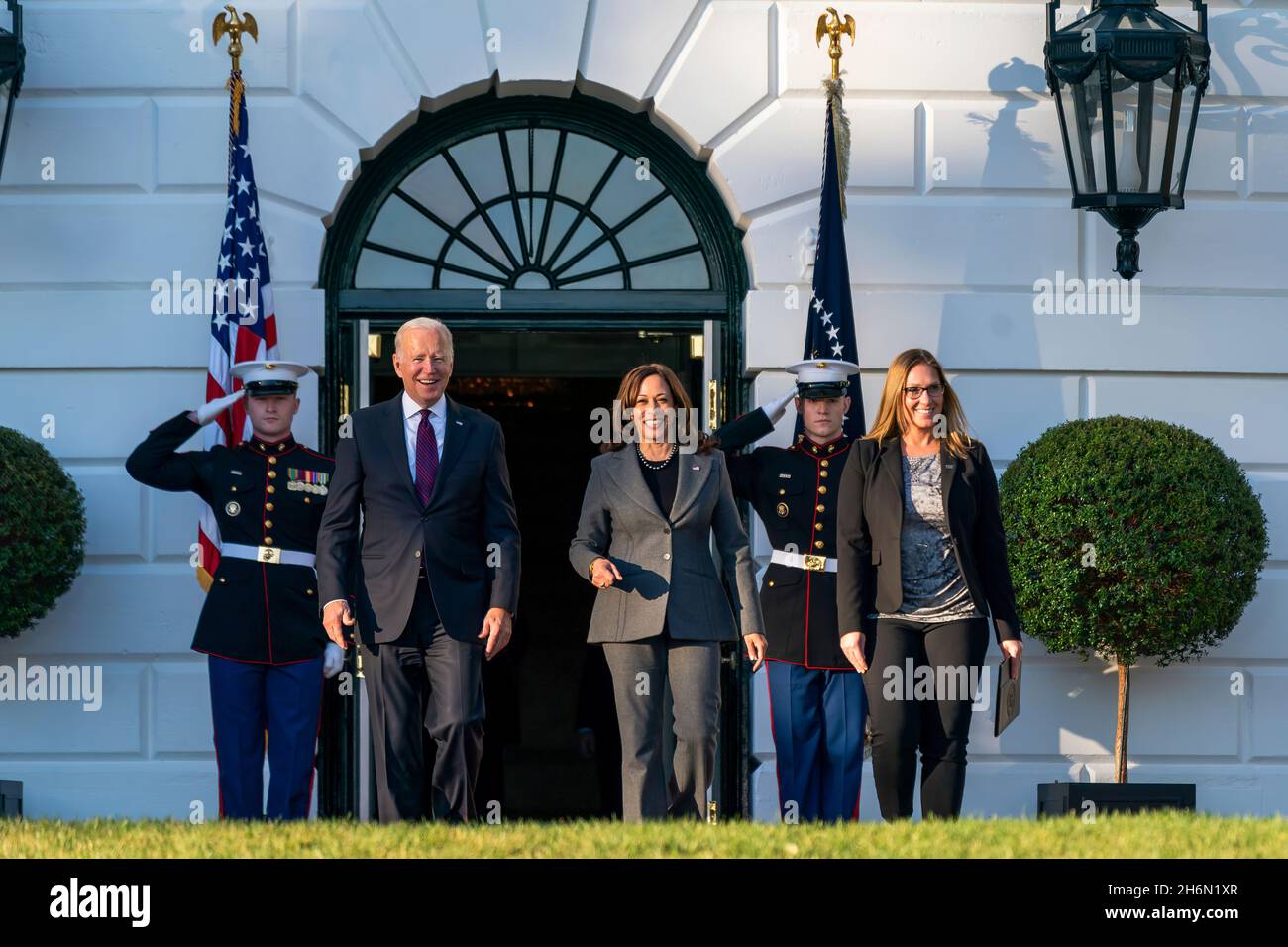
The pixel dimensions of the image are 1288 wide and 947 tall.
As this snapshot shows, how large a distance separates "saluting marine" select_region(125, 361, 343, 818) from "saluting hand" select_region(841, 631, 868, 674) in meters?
2.10

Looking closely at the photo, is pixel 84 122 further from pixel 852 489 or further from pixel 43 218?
pixel 852 489

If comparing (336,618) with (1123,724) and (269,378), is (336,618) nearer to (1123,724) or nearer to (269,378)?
(269,378)

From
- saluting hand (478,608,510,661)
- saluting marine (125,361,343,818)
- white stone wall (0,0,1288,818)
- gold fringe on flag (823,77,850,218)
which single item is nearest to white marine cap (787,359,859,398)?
white stone wall (0,0,1288,818)

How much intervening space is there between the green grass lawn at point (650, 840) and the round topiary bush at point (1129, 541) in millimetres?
2799

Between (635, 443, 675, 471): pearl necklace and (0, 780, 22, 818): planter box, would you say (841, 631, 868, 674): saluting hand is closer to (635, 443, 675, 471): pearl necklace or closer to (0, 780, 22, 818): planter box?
(635, 443, 675, 471): pearl necklace

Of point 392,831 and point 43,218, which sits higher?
point 43,218

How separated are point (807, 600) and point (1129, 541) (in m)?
1.44

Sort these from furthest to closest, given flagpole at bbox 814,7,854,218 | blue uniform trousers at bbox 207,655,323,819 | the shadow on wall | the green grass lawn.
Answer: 1. the shadow on wall
2. flagpole at bbox 814,7,854,218
3. blue uniform trousers at bbox 207,655,323,819
4. the green grass lawn

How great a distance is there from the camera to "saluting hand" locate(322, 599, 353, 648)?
6855mm

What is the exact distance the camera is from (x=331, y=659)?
7.90 meters

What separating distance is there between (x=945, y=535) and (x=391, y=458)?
1990mm

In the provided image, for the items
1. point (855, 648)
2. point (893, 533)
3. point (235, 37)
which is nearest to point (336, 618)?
point (855, 648)

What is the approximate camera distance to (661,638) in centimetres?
715
